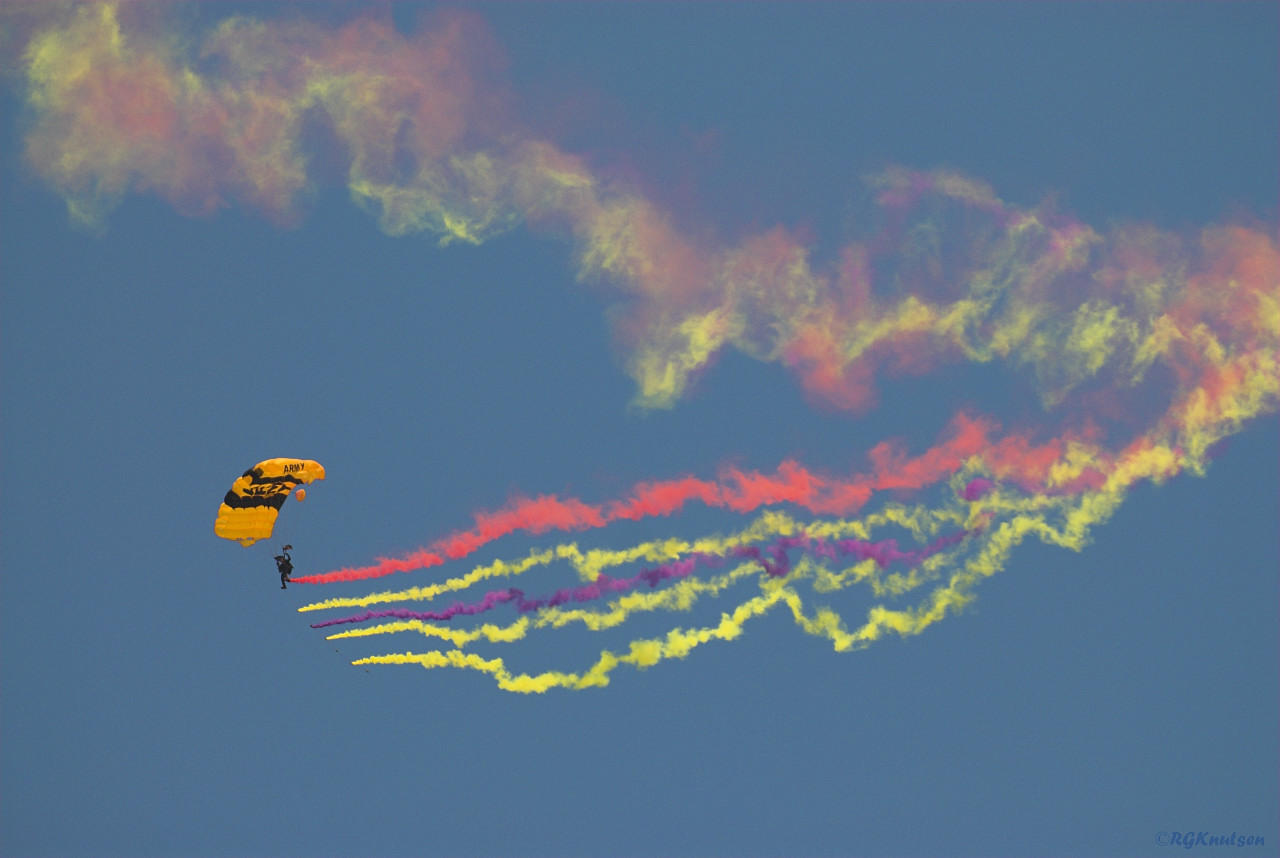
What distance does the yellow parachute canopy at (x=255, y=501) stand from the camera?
32.7 meters

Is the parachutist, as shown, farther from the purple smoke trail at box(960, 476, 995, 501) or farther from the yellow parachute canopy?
the purple smoke trail at box(960, 476, 995, 501)

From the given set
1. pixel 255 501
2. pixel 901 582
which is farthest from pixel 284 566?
pixel 901 582

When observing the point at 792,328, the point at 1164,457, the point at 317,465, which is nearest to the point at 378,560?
the point at 317,465

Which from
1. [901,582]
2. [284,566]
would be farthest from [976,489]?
[284,566]

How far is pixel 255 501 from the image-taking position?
32812mm

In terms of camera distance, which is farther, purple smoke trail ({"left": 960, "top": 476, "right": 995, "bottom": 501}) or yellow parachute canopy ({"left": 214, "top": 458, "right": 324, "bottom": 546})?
purple smoke trail ({"left": 960, "top": 476, "right": 995, "bottom": 501})

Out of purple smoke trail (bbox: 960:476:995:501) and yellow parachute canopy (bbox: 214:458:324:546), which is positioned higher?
purple smoke trail (bbox: 960:476:995:501)

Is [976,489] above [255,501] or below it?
above

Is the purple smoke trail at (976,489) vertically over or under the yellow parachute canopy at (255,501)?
over

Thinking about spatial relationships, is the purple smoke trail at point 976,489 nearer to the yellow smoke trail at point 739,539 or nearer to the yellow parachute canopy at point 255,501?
the yellow smoke trail at point 739,539

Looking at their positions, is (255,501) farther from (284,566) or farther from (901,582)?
(901,582)

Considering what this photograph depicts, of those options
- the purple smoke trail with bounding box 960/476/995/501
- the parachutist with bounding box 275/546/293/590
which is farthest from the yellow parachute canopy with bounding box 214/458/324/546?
the purple smoke trail with bounding box 960/476/995/501

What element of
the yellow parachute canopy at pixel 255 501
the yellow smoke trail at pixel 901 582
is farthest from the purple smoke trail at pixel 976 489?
the yellow parachute canopy at pixel 255 501

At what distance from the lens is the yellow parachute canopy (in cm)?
3266
